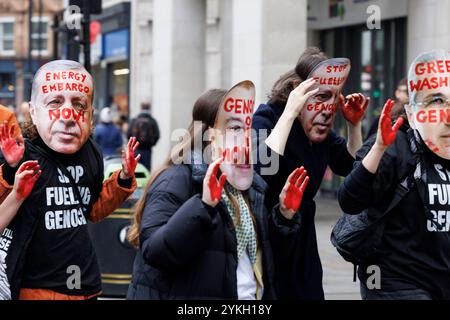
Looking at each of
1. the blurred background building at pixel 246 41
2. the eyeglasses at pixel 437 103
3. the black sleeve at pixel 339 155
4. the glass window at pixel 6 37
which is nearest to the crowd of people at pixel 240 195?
the eyeglasses at pixel 437 103

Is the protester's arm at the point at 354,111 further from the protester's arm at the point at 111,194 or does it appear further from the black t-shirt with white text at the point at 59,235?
the black t-shirt with white text at the point at 59,235

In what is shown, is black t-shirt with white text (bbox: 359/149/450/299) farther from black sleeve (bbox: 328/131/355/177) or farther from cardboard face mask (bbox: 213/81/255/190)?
black sleeve (bbox: 328/131/355/177)

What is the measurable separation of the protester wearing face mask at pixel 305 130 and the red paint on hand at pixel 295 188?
594 mm

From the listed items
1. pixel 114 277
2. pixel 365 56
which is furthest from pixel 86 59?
pixel 365 56

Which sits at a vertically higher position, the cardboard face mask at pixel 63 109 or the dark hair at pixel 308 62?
the dark hair at pixel 308 62

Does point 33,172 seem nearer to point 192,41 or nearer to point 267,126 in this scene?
point 267,126

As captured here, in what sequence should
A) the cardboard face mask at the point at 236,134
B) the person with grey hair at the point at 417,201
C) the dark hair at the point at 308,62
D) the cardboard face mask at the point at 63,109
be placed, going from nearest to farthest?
the cardboard face mask at the point at 236,134 → the person with grey hair at the point at 417,201 → the cardboard face mask at the point at 63,109 → the dark hair at the point at 308,62

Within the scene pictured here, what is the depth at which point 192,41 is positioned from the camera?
68.6 feet

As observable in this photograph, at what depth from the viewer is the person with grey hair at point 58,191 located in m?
4.97

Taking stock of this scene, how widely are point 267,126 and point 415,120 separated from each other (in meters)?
0.95

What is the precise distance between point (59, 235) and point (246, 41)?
1194 centimetres

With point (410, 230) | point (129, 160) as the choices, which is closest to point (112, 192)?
point (129, 160)

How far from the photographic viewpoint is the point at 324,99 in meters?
5.39

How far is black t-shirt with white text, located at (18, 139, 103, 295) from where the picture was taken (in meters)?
5.00
